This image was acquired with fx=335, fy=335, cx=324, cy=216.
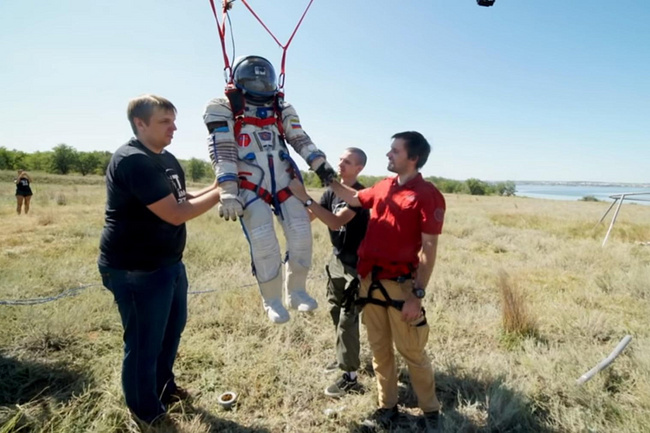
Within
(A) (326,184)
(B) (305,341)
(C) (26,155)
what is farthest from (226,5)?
(C) (26,155)

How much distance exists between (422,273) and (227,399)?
2309 millimetres

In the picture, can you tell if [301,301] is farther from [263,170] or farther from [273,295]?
[263,170]

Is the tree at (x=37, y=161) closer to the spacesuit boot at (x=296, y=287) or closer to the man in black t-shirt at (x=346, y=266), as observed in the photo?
the man in black t-shirt at (x=346, y=266)

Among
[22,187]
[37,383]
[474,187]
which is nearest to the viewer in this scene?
[37,383]

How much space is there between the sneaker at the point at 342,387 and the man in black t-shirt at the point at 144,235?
1.67 metres

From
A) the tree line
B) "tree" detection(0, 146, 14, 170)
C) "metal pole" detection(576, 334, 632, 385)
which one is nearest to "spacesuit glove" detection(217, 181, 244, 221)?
"metal pole" detection(576, 334, 632, 385)

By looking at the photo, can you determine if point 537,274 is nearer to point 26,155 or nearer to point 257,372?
point 257,372

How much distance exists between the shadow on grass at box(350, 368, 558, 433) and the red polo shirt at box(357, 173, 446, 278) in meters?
1.44

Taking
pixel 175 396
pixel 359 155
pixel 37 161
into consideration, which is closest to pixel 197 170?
pixel 37 161

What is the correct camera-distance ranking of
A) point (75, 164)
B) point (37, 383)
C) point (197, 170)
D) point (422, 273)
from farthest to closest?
point (75, 164) → point (197, 170) → point (37, 383) → point (422, 273)

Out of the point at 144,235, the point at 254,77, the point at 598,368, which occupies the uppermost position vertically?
the point at 254,77

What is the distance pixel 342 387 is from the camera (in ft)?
11.8

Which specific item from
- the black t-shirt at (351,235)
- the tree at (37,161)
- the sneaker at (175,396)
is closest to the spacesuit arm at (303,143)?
the black t-shirt at (351,235)

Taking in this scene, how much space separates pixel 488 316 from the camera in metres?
5.23
